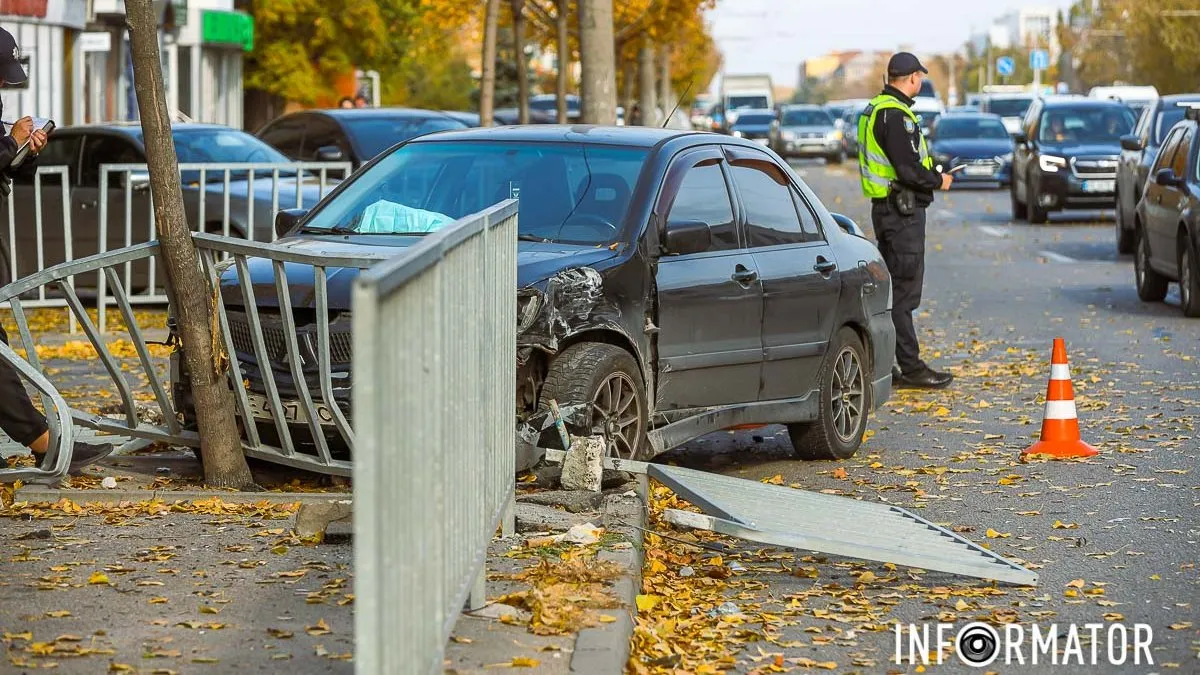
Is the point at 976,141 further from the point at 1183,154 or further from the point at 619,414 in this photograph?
the point at 619,414

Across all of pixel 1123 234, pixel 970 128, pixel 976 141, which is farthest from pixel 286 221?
pixel 970 128

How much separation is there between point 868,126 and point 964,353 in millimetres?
2536

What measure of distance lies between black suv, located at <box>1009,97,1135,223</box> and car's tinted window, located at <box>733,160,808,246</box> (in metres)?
18.7

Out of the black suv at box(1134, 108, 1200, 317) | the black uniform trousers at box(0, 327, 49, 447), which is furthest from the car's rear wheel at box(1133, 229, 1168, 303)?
the black uniform trousers at box(0, 327, 49, 447)

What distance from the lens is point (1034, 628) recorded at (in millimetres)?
6160

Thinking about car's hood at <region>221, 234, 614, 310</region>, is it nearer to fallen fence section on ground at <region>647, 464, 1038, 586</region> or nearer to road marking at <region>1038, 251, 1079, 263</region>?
fallen fence section on ground at <region>647, 464, 1038, 586</region>

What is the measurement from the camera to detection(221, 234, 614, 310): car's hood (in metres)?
7.66

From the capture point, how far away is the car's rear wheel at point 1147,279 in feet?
57.4

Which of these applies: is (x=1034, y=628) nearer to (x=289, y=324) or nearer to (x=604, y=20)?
(x=289, y=324)

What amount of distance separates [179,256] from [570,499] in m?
1.85

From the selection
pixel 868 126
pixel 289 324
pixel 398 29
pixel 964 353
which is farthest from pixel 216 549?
pixel 398 29

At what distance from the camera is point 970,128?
39.7 metres

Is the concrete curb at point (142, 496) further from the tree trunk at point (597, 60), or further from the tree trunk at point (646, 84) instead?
the tree trunk at point (646, 84)

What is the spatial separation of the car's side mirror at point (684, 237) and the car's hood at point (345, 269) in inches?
13.1
